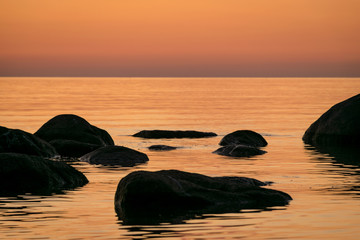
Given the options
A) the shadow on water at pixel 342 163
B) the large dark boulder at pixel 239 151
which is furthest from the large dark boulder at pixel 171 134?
the large dark boulder at pixel 239 151

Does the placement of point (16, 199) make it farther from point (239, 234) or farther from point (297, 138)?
point (297, 138)

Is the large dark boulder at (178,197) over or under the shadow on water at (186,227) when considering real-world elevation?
over

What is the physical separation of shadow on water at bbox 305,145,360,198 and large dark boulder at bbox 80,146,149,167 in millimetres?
6579

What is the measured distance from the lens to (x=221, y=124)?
5053 cm

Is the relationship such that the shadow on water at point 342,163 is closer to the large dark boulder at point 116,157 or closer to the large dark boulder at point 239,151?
the large dark boulder at point 239,151

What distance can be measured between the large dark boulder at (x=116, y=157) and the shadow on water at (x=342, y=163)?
6.58 meters

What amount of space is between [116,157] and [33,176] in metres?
6.51

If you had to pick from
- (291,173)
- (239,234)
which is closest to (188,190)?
(239,234)

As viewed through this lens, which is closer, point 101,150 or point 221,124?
point 101,150

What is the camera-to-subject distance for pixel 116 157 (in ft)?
87.8

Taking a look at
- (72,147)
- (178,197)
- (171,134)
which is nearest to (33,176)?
(178,197)

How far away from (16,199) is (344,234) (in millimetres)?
8423

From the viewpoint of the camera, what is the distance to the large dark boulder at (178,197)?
53.9 ft

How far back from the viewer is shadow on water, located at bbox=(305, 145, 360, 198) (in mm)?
20047
